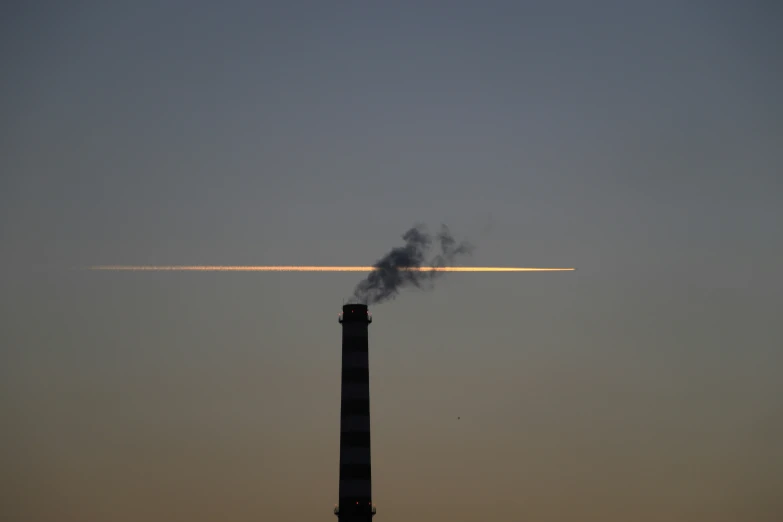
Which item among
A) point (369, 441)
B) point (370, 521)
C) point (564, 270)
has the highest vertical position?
point (564, 270)

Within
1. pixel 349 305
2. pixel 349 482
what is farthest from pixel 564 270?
pixel 349 482

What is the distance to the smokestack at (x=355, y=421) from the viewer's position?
5666 centimetres

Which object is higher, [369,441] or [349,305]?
[349,305]

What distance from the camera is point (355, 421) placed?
5816 centimetres

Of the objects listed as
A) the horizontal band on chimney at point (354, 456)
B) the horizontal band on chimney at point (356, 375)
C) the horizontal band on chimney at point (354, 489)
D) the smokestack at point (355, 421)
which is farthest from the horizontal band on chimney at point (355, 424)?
the horizontal band on chimney at point (354, 489)

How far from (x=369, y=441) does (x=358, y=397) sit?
2.42 metres

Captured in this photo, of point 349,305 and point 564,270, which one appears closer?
point 349,305

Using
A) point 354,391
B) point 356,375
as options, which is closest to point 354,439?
point 354,391

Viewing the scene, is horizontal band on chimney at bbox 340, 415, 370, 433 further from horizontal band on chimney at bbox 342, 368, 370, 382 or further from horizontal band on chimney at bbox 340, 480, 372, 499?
horizontal band on chimney at bbox 340, 480, 372, 499

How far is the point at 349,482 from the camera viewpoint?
5691 centimetres

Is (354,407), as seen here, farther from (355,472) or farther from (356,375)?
(355,472)

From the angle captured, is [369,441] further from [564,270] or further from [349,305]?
[564,270]

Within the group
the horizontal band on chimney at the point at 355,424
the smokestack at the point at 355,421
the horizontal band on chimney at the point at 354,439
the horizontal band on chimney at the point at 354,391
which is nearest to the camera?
the smokestack at the point at 355,421

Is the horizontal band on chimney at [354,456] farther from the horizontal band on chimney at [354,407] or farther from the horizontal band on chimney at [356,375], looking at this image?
the horizontal band on chimney at [356,375]
